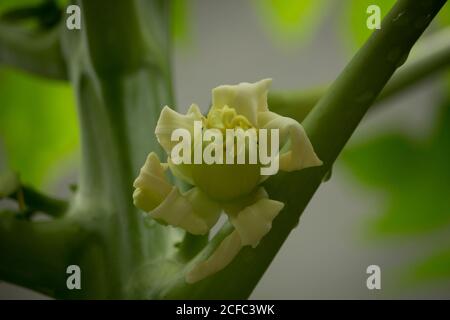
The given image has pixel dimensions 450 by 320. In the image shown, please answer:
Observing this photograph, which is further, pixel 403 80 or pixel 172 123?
pixel 403 80

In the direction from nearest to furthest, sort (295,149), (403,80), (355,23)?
(295,149), (403,80), (355,23)

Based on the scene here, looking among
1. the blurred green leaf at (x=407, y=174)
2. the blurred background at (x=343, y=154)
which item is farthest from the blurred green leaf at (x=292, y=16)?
the blurred green leaf at (x=407, y=174)

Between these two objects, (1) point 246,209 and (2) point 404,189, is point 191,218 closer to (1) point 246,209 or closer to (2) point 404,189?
(1) point 246,209

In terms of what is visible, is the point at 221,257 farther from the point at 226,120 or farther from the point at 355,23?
the point at 355,23

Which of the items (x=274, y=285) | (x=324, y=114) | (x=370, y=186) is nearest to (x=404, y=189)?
(x=370, y=186)

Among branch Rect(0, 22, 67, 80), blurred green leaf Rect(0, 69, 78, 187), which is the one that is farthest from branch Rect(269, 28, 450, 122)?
blurred green leaf Rect(0, 69, 78, 187)

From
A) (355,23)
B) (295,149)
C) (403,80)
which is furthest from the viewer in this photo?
(355,23)

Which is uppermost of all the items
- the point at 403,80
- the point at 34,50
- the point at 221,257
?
the point at 34,50

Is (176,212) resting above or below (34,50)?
below

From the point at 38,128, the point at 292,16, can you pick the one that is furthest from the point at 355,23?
the point at 38,128
